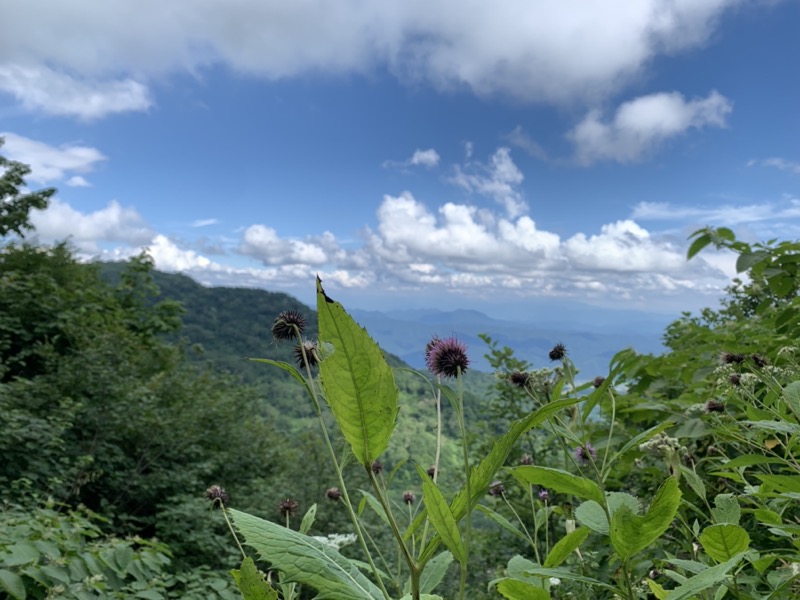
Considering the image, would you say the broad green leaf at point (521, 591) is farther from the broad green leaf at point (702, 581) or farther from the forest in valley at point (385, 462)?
the broad green leaf at point (702, 581)

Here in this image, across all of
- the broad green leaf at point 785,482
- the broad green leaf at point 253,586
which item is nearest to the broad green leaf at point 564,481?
the broad green leaf at point 253,586

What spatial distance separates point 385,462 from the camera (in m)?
6.16

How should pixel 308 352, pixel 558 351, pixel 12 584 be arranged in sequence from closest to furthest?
pixel 308 352, pixel 558 351, pixel 12 584

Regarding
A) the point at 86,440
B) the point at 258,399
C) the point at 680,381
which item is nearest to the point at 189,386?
the point at 258,399

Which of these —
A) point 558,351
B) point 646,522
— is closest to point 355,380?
point 646,522

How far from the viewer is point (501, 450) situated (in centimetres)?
65

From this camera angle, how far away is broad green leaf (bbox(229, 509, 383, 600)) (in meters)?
0.60

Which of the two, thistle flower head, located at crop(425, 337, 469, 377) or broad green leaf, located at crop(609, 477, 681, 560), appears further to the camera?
thistle flower head, located at crop(425, 337, 469, 377)

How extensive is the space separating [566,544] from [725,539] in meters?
0.27

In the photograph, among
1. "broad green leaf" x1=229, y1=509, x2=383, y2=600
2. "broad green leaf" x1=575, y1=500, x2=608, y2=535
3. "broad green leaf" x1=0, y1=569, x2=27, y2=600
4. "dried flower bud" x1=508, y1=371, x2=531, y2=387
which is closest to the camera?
"broad green leaf" x1=229, y1=509, x2=383, y2=600

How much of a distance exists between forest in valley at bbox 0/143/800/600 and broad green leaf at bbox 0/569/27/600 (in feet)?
0.04

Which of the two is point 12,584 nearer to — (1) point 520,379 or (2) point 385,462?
(1) point 520,379

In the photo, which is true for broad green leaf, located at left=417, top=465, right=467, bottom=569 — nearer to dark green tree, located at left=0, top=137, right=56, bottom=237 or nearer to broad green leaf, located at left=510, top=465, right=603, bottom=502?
broad green leaf, located at left=510, top=465, right=603, bottom=502

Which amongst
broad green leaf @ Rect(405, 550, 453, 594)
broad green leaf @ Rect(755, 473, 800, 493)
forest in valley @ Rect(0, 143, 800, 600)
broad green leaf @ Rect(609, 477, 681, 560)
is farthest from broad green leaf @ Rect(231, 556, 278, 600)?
broad green leaf @ Rect(755, 473, 800, 493)
